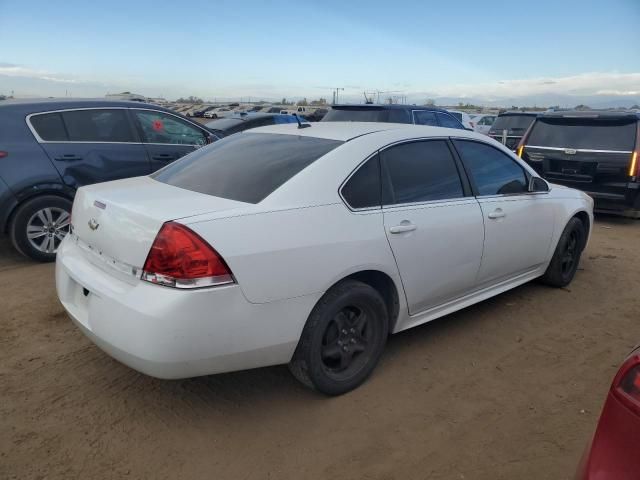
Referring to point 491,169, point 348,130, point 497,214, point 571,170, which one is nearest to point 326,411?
point 348,130

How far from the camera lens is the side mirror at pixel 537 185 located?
4.29 m

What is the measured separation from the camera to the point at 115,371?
129 inches

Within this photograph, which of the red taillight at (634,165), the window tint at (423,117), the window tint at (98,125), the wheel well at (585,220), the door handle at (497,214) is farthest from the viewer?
the window tint at (423,117)

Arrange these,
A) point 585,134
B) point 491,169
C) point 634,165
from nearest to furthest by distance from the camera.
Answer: point 491,169, point 634,165, point 585,134

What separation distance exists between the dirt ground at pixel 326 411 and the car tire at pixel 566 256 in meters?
0.76

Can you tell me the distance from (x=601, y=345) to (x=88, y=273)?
11.5 ft

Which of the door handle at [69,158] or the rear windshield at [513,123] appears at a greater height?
the rear windshield at [513,123]

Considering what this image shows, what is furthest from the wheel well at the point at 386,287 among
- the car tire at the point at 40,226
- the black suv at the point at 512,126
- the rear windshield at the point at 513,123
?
the rear windshield at the point at 513,123

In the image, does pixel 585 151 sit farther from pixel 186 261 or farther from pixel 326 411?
pixel 186 261

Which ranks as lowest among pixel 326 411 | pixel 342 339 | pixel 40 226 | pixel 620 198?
pixel 326 411

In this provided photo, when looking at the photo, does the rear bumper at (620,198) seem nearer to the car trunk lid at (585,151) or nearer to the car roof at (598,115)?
the car trunk lid at (585,151)

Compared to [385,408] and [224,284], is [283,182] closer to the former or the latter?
[224,284]

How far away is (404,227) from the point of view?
320cm

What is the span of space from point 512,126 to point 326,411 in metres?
13.2
